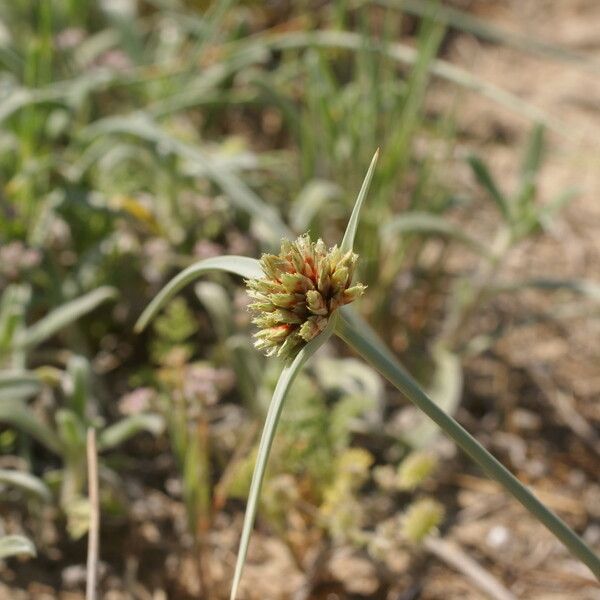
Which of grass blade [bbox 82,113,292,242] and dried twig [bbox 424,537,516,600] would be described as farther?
grass blade [bbox 82,113,292,242]

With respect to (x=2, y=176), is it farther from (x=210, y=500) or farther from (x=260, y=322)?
(x=260, y=322)

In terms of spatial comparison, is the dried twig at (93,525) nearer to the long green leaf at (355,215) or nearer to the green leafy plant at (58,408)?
the green leafy plant at (58,408)

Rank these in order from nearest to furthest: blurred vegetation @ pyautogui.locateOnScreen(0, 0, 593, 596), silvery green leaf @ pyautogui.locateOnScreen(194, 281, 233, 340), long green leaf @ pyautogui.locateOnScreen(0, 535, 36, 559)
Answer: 1. long green leaf @ pyautogui.locateOnScreen(0, 535, 36, 559)
2. blurred vegetation @ pyautogui.locateOnScreen(0, 0, 593, 596)
3. silvery green leaf @ pyautogui.locateOnScreen(194, 281, 233, 340)

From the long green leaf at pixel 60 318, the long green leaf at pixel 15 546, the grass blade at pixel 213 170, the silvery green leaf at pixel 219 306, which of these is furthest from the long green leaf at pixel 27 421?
the grass blade at pixel 213 170

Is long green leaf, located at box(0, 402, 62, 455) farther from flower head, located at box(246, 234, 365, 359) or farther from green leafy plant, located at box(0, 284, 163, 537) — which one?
flower head, located at box(246, 234, 365, 359)

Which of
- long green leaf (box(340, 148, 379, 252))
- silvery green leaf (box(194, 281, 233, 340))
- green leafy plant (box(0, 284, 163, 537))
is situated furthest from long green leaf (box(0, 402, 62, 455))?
long green leaf (box(340, 148, 379, 252))

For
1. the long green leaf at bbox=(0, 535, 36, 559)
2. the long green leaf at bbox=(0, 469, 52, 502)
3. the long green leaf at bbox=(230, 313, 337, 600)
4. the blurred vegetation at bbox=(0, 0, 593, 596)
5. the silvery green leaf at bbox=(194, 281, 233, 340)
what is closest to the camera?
the long green leaf at bbox=(230, 313, 337, 600)
